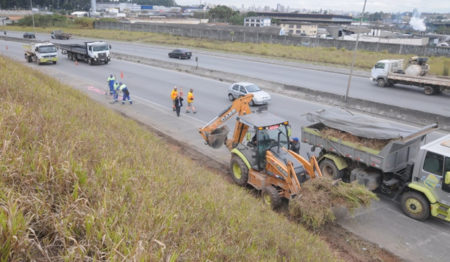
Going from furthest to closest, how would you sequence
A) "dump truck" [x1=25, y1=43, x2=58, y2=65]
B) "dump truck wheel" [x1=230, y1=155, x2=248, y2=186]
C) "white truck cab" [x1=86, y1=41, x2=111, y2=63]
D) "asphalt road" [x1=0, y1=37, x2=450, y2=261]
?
"white truck cab" [x1=86, y1=41, x2=111, y2=63] → "dump truck" [x1=25, y1=43, x2=58, y2=65] → "dump truck wheel" [x1=230, y1=155, x2=248, y2=186] → "asphalt road" [x1=0, y1=37, x2=450, y2=261]

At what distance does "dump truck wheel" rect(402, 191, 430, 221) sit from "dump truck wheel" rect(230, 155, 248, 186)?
463 centimetres

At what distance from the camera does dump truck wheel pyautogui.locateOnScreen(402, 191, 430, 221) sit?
349 inches

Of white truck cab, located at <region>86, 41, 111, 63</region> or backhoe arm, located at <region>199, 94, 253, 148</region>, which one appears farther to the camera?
white truck cab, located at <region>86, 41, 111, 63</region>

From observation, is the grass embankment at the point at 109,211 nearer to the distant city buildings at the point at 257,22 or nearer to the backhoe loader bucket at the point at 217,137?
the backhoe loader bucket at the point at 217,137

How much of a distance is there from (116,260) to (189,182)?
147 inches

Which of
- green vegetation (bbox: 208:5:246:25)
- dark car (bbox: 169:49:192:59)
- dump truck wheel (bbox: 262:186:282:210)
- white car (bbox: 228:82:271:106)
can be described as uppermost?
green vegetation (bbox: 208:5:246:25)

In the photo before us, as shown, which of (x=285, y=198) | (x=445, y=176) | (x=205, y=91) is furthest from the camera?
(x=205, y=91)

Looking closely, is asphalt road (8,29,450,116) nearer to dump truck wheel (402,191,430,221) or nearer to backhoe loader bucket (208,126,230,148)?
dump truck wheel (402,191,430,221)

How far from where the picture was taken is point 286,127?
10062 mm

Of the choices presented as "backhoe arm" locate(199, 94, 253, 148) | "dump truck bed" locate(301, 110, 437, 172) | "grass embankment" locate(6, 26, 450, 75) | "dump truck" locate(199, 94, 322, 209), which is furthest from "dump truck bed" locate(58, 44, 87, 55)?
"dump truck bed" locate(301, 110, 437, 172)

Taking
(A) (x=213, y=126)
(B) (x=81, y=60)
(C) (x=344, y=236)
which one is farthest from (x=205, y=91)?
(B) (x=81, y=60)

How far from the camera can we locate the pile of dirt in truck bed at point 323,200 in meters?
8.07

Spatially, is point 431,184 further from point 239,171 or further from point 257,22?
point 257,22

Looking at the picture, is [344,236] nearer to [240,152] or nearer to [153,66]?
[240,152]
